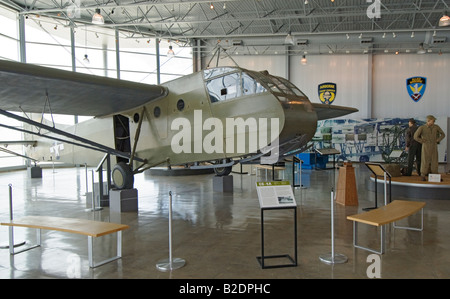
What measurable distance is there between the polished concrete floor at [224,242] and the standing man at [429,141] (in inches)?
54.0

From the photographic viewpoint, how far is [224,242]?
5.91 meters

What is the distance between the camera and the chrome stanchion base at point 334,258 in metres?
4.77

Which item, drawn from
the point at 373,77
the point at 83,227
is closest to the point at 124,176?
→ the point at 83,227

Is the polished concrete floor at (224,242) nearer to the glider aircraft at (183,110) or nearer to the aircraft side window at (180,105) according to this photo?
the glider aircraft at (183,110)

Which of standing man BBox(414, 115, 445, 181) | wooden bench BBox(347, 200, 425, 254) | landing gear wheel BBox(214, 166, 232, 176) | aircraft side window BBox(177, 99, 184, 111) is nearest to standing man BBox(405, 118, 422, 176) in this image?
standing man BBox(414, 115, 445, 181)

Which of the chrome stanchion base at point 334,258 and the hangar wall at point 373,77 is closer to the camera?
the chrome stanchion base at point 334,258

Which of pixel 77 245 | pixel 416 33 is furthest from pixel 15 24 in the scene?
pixel 416 33

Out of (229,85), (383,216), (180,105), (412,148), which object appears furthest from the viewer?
(412,148)

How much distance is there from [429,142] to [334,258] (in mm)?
7303

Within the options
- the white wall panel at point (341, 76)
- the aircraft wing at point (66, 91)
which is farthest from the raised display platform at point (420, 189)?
the white wall panel at point (341, 76)

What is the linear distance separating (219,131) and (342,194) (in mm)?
4328

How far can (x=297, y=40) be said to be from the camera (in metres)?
20.8

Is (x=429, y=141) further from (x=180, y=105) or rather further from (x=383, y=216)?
(x=180, y=105)

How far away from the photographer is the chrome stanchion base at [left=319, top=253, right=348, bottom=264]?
15.7 feet
